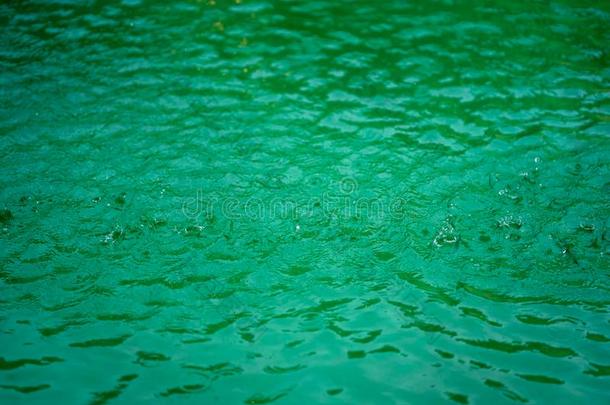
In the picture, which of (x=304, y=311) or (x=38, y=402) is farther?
(x=304, y=311)

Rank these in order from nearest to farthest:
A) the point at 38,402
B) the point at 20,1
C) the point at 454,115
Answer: the point at 38,402, the point at 454,115, the point at 20,1

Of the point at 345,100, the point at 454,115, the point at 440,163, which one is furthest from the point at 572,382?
the point at 345,100

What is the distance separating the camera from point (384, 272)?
688 cm

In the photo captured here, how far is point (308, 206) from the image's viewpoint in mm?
7984

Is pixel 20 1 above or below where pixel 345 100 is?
above

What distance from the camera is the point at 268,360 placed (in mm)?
5898

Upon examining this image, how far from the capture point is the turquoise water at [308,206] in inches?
230

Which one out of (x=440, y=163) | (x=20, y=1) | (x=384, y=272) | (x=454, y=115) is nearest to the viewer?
(x=384, y=272)

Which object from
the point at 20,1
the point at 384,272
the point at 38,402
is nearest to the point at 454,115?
the point at 384,272

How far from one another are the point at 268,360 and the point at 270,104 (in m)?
5.44

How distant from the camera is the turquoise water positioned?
584 cm

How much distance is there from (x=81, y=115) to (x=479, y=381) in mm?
7862

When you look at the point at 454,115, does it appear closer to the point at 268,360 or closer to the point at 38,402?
the point at 268,360

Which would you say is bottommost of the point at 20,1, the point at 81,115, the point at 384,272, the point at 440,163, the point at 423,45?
the point at 384,272
